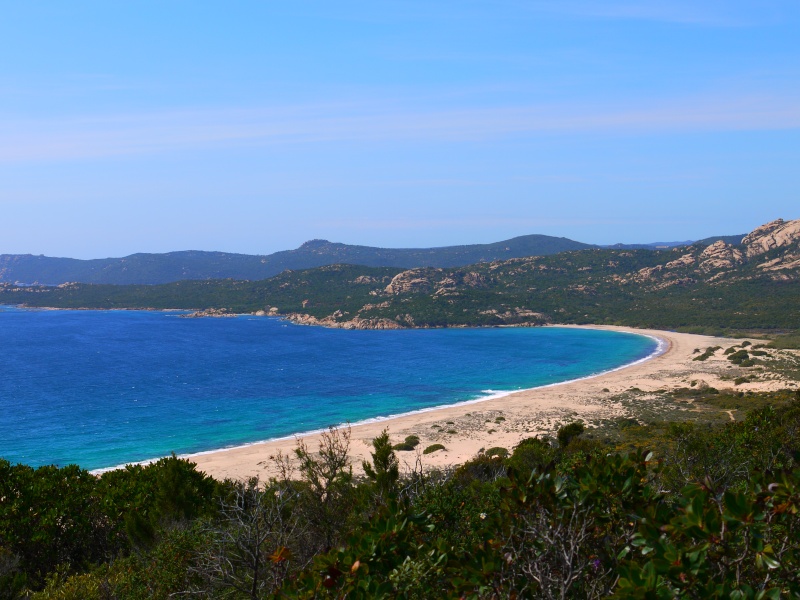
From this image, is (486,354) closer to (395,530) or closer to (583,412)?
(583,412)

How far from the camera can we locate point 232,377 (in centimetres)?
8112

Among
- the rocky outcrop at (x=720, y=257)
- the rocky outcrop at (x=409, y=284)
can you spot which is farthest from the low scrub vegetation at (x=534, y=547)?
the rocky outcrop at (x=720, y=257)

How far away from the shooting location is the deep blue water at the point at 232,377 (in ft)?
168

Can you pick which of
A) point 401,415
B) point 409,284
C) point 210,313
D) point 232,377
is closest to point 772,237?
point 409,284

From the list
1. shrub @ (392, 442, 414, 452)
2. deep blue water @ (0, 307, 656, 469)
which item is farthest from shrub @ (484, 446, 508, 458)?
deep blue water @ (0, 307, 656, 469)

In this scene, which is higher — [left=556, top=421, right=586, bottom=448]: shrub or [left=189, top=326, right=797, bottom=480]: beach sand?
[left=556, top=421, right=586, bottom=448]: shrub

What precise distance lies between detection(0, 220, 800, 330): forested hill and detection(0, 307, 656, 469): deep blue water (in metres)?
15.3

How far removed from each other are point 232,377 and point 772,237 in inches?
5783

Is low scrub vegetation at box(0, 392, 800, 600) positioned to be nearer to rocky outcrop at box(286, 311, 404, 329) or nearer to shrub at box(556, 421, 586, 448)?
shrub at box(556, 421, 586, 448)

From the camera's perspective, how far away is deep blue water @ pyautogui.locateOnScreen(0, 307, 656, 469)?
168 ft

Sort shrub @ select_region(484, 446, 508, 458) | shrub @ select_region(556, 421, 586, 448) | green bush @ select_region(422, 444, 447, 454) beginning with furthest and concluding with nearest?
green bush @ select_region(422, 444, 447, 454)
shrub @ select_region(484, 446, 508, 458)
shrub @ select_region(556, 421, 586, 448)

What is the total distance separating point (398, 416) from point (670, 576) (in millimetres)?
54896

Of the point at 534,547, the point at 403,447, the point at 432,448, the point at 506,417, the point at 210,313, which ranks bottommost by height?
the point at 506,417

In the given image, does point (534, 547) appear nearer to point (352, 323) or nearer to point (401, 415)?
point (401, 415)
